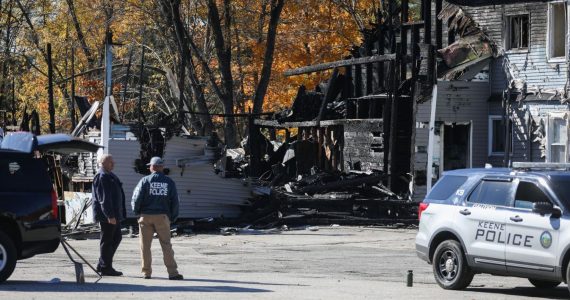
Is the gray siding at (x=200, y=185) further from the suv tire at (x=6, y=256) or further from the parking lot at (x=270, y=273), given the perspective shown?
the suv tire at (x=6, y=256)

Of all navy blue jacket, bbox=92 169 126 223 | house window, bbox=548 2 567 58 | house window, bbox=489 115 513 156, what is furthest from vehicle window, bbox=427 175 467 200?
house window, bbox=489 115 513 156

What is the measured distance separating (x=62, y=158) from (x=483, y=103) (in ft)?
37.3

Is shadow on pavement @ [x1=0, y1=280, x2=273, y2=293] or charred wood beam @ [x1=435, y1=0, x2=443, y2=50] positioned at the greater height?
charred wood beam @ [x1=435, y1=0, x2=443, y2=50]

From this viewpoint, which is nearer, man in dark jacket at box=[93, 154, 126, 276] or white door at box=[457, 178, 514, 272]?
white door at box=[457, 178, 514, 272]

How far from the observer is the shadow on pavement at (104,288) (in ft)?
48.2

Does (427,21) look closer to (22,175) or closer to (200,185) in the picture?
(200,185)

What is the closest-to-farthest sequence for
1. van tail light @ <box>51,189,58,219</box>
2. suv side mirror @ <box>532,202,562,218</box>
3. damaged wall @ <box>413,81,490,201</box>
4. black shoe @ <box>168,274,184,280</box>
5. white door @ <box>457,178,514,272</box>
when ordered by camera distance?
suv side mirror @ <box>532,202,562,218</box>
white door @ <box>457,178,514,272</box>
van tail light @ <box>51,189,58,219</box>
black shoe @ <box>168,274,184,280</box>
damaged wall @ <box>413,81,490,201</box>

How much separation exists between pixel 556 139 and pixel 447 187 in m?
13.7

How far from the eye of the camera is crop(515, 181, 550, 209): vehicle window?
14.6 meters

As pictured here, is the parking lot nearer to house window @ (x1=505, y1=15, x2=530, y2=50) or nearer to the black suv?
the black suv

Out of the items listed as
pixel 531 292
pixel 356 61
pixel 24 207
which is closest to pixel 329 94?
pixel 356 61

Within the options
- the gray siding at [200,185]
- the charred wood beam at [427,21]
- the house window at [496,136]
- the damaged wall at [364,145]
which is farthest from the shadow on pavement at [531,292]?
the charred wood beam at [427,21]

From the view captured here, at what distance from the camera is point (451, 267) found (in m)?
15.6

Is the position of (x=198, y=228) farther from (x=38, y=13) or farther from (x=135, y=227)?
(x=38, y=13)
